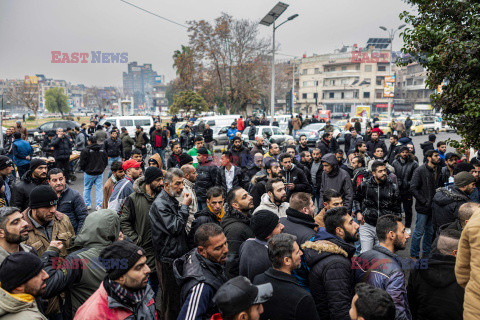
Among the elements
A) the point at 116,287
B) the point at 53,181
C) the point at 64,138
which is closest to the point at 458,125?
the point at 116,287

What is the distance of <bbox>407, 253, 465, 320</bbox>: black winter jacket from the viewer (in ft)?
9.02

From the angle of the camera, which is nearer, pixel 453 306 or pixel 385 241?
pixel 453 306

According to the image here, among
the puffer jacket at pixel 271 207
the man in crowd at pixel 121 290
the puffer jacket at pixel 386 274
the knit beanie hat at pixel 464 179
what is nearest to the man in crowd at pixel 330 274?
the puffer jacket at pixel 386 274

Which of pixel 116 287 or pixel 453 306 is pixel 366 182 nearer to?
pixel 453 306

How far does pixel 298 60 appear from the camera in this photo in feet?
275

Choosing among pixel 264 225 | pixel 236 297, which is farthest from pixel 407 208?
pixel 236 297

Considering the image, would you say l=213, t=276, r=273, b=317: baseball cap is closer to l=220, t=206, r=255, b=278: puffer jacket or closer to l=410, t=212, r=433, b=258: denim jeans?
l=220, t=206, r=255, b=278: puffer jacket

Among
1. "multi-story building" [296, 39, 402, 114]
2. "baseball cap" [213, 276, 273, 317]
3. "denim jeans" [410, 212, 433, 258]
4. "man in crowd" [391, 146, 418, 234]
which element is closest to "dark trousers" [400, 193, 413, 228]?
"man in crowd" [391, 146, 418, 234]

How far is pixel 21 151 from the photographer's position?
9.27 metres

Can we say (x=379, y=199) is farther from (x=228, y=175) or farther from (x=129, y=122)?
(x=129, y=122)

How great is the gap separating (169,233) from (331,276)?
1.85m

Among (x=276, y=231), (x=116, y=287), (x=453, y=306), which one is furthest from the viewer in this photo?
(x=276, y=231)

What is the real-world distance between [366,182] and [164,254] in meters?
3.45

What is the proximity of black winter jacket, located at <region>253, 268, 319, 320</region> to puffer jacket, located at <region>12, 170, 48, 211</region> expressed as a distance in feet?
13.5
